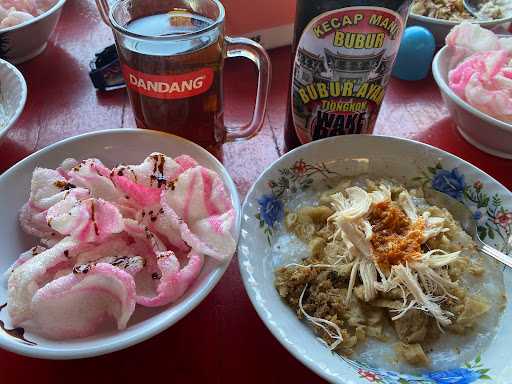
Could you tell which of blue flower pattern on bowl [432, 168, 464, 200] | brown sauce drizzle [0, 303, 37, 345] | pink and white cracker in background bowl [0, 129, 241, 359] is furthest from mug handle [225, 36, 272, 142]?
brown sauce drizzle [0, 303, 37, 345]

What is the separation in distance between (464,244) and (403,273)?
110mm

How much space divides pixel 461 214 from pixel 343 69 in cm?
24

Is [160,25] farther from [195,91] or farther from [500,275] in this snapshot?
[500,275]

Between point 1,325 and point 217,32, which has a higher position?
point 217,32

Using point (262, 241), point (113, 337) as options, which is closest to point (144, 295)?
A: point (113, 337)

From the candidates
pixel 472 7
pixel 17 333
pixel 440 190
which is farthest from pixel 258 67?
pixel 472 7

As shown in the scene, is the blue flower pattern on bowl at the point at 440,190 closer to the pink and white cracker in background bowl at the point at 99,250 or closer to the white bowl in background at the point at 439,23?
the pink and white cracker in background bowl at the point at 99,250

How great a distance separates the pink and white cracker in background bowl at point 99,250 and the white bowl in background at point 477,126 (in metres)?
0.40

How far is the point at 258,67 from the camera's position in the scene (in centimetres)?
60

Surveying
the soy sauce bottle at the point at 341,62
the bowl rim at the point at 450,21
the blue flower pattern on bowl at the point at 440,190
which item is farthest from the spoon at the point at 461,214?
the bowl rim at the point at 450,21

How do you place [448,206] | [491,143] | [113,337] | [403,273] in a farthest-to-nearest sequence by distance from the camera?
[491,143] < [448,206] < [403,273] < [113,337]

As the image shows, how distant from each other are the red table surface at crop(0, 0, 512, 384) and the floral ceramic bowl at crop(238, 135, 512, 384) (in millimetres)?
60

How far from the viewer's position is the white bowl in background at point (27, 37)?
79 centimetres

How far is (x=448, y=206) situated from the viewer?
60 cm
